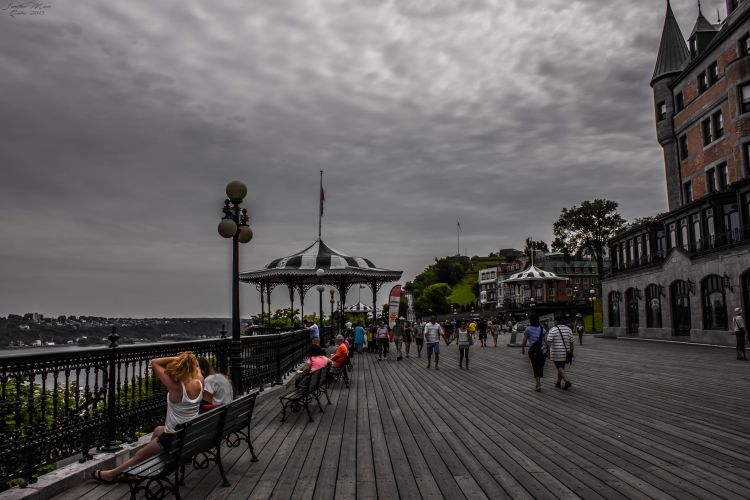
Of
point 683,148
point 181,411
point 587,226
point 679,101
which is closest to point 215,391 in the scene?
point 181,411

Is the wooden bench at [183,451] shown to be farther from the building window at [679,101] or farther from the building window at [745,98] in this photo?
the building window at [679,101]

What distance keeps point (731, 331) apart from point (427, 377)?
20330mm

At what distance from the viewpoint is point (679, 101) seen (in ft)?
137

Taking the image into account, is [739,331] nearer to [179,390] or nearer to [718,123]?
[718,123]

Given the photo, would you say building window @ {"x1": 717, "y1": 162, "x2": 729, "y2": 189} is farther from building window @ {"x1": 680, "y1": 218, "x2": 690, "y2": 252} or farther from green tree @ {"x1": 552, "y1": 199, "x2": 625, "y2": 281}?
green tree @ {"x1": 552, "y1": 199, "x2": 625, "y2": 281}

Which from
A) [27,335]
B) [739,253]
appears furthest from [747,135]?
[27,335]

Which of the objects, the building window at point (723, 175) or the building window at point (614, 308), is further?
the building window at point (614, 308)

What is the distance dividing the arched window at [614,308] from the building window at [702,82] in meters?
17.4

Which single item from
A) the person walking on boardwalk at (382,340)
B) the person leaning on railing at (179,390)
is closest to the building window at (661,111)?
the person walking on boardwalk at (382,340)

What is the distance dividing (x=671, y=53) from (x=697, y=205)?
1686cm

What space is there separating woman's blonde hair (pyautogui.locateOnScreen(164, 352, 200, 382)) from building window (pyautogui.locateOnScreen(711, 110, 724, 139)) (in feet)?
124

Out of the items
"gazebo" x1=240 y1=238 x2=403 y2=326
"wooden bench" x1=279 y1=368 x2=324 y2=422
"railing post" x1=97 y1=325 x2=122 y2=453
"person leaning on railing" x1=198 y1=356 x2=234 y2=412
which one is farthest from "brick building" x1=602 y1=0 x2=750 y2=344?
"railing post" x1=97 y1=325 x2=122 y2=453

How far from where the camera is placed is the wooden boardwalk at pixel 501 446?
5922 millimetres

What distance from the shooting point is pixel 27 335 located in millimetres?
22594
